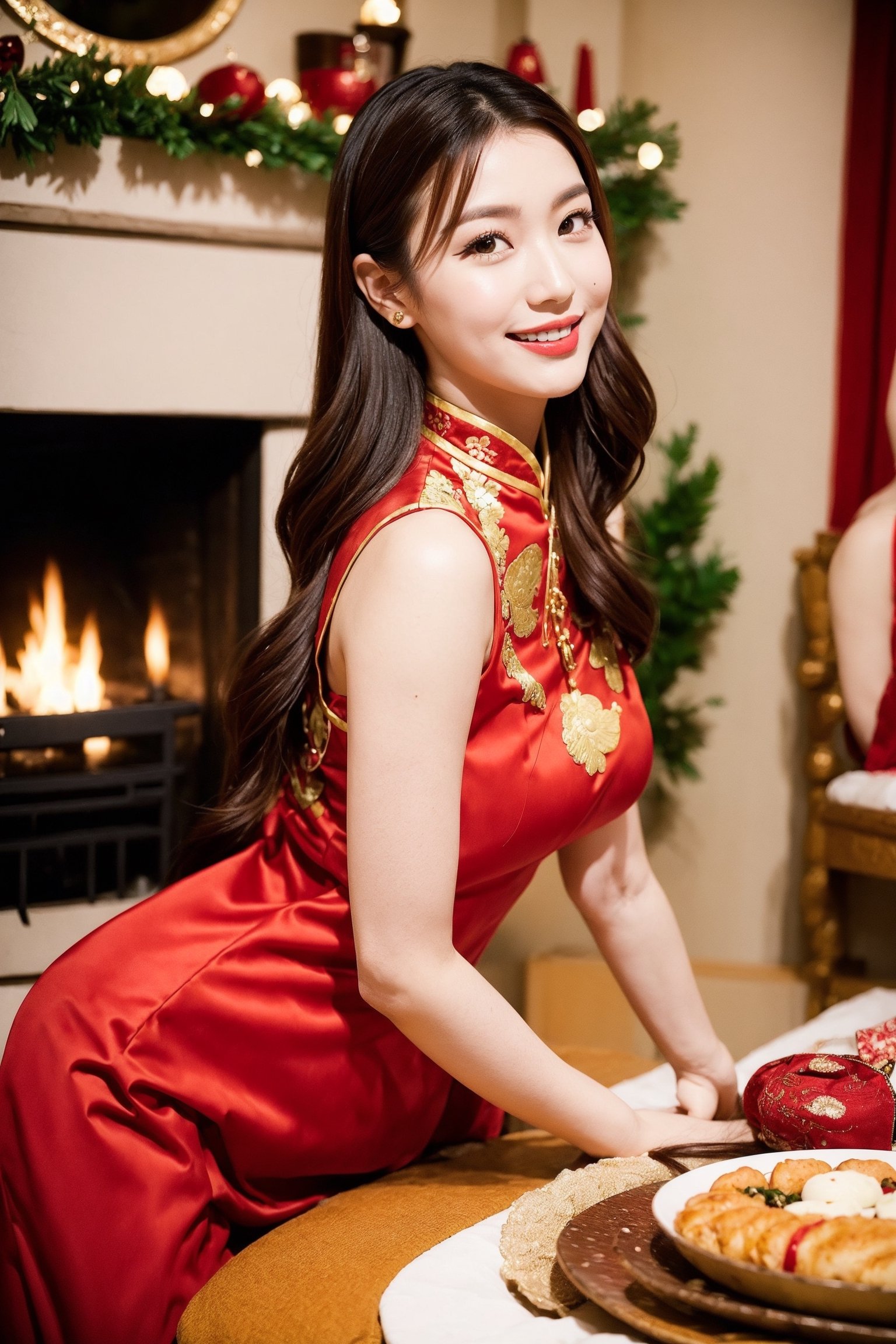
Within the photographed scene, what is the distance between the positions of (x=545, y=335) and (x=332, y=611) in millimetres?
336

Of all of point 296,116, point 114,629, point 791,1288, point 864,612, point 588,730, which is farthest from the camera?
point 114,629

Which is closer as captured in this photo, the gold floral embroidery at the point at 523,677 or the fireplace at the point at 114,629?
the gold floral embroidery at the point at 523,677

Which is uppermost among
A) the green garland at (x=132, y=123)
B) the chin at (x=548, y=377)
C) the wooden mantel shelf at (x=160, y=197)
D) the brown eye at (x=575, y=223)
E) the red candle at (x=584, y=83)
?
the red candle at (x=584, y=83)

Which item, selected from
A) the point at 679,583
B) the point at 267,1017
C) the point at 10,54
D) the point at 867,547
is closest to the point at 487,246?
the point at 267,1017

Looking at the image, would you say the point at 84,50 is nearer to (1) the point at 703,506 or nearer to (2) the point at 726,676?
(1) the point at 703,506

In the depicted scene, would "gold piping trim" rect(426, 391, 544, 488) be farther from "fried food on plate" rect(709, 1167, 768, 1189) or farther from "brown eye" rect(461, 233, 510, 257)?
"fried food on plate" rect(709, 1167, 768, 1189)

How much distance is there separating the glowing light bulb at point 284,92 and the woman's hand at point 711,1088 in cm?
193

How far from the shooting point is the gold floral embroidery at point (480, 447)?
134 centimetres

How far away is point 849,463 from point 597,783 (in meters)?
1.94

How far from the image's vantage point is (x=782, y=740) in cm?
316

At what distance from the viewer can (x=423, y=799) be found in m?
1.15

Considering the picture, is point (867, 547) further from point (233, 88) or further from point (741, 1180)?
point (741, 1180)

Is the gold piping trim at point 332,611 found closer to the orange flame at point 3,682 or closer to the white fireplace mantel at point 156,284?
the white fireplace mantel at point 156,284

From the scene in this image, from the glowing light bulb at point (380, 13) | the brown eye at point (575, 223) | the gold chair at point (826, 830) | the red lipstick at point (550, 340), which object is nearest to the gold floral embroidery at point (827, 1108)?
the red lipstick at point (550, 340)
